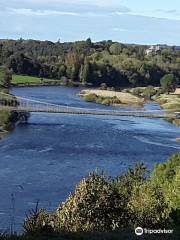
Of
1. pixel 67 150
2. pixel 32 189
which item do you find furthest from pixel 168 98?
pixel 32 189

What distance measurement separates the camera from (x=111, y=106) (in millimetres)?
40688

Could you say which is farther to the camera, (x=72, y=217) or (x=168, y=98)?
(x=168, y=98)

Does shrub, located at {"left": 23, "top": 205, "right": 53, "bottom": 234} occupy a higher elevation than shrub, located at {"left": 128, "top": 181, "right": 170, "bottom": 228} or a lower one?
higher

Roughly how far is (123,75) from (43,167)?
37.9 meters

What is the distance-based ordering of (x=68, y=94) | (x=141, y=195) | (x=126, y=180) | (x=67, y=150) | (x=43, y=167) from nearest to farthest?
1. (x=141, y=195)
2. (x=126, y=180)
3. (x=43, y=167)
4. (x=67, y=150)
5. (x=68, y=94)

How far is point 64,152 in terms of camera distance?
2341 cm

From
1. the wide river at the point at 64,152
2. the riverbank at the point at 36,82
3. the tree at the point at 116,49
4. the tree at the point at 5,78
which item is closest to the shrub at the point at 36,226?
the wide river at the point at 64,152

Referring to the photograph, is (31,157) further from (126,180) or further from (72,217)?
(72,217)

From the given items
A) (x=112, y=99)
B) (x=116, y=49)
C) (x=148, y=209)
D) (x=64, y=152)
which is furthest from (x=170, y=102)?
(x=148, y=209)

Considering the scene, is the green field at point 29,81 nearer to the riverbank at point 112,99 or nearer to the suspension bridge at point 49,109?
the riverbank at point 112,99

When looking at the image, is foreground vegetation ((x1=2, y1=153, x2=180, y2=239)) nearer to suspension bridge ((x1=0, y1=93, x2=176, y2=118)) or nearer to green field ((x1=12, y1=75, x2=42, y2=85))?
Answer: suspension bridge ((x1=0, y1=93, x2=176, y2=118))

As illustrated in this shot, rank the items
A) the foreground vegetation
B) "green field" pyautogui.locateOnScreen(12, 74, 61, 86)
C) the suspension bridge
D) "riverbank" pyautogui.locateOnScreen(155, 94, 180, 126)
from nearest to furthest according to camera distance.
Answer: the foreground vegetation < the suspension bridge < "riverbank" pyautogui.locateOnScreen(155, 94, 180, 126) < "green field" pyautogui.locateOnScreen(12, 74, 61, 86)

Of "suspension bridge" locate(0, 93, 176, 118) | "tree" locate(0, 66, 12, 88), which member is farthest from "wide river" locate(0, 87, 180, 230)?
"tree" locate(0, 66, 12, 88)

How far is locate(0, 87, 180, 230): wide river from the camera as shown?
53.5ft
